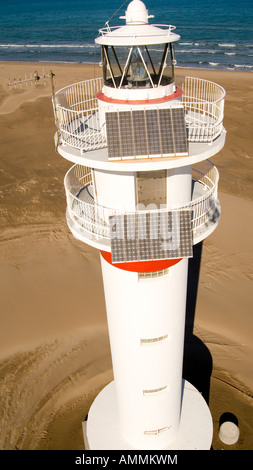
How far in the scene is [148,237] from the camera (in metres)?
10.0

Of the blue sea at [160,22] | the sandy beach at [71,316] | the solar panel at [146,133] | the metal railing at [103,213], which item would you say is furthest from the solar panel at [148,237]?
the blue sea at [160,22]

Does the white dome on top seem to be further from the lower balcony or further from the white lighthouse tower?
the lower balcony

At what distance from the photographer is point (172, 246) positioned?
10039mm

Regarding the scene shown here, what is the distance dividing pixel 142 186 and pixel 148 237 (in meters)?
1.43

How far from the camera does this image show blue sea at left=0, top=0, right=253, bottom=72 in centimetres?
8969

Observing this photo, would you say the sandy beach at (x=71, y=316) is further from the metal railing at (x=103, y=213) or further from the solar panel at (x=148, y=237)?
the solar panel at (x=148, y=237)

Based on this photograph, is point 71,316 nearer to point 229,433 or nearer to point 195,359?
point 195,359

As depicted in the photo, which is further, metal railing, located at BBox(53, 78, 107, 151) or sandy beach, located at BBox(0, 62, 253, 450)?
sandy beach, located at BBox(0, 62, 253, 450)

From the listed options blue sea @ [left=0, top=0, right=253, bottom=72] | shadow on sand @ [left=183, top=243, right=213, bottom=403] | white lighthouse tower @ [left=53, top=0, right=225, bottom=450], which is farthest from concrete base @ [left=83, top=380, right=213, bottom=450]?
blue sea @ [left=0, top=0, right=253, bottom=72]

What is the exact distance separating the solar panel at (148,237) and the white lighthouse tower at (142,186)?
3cm

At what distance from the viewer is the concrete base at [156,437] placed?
52.3ft

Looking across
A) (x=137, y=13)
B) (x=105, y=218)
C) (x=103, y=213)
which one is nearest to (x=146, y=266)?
(x=105, y=218)

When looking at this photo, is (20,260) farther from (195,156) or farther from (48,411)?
(195,156)

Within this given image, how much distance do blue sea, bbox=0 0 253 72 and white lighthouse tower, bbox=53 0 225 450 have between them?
241 ft
